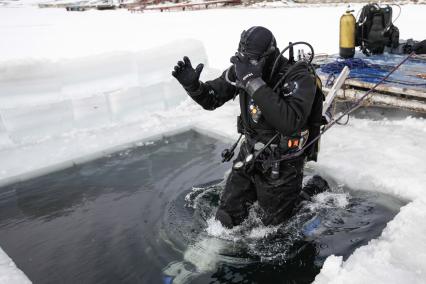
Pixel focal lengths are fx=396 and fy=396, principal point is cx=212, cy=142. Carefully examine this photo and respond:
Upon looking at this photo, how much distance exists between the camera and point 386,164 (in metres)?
4.59

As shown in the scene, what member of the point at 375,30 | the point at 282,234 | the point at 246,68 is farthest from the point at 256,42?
the point at 375,30

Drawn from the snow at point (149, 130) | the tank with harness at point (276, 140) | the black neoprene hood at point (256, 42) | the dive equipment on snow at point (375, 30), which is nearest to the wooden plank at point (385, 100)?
the snow at point (149, 130)

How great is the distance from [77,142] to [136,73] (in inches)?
82.1

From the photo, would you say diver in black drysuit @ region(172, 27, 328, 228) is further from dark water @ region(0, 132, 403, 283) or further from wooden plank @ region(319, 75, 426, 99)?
wooden plank @ region(319, 75, 426, 99)

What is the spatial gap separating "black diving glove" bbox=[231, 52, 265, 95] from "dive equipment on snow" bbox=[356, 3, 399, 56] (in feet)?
18.2

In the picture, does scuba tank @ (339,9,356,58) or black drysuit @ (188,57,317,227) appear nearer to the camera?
black drysuit @ (188,57,317,227)

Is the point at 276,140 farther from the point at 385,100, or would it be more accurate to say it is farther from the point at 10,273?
the point at 385,100

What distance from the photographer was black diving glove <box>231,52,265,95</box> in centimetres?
280

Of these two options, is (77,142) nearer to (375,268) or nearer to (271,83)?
(271,83)

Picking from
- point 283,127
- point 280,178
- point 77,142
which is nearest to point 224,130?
point 77,142

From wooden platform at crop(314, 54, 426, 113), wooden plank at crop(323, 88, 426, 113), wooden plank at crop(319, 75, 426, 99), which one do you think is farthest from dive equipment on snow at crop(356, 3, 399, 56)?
wooden plank at crop(323, 88, 426, 113)

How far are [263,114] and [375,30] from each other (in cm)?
574

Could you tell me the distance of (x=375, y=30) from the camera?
24.8 feet

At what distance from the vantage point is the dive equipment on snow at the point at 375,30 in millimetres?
7551
